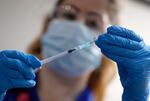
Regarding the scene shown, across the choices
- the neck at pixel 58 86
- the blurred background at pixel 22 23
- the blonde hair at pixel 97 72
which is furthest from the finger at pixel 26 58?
the blurred background at pixel 22 23

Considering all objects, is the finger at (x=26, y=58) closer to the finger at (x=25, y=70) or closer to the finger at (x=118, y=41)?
the finger at (x=25, y=70)

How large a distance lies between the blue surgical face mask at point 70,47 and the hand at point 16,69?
1.71ft

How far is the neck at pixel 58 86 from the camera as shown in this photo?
5.60ft

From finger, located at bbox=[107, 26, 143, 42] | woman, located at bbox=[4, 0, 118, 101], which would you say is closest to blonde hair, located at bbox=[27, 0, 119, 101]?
woman, located at bbox=[4, 0, 118, 101]

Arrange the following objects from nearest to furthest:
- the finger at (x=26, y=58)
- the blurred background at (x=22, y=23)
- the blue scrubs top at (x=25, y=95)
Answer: the finger at (x=26, y=58)
the blue scrubs top at (x=25, y=95)
the blurred background at (x=22, y=23)

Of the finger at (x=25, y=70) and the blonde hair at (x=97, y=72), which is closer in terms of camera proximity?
the finger at (x=25, y=70)

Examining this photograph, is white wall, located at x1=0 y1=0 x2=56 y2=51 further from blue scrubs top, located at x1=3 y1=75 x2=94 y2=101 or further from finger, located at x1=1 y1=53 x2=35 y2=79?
finger, located at x1=1 y1=53 x2=35 y2=79

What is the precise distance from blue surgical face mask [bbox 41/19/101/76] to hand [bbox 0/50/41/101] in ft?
1.71

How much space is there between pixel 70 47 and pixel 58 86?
22 cm

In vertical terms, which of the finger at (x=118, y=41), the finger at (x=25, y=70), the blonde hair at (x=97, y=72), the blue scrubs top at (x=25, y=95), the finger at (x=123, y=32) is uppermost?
the finger at (x=123, y=32)

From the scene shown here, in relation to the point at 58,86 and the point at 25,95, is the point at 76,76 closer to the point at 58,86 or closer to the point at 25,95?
the point at 58,86

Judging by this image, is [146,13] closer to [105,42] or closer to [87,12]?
[87,12]

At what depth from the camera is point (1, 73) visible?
1104mm

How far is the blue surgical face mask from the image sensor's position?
5.28ft
